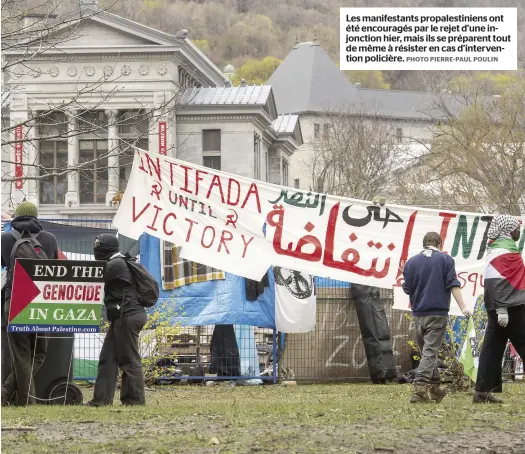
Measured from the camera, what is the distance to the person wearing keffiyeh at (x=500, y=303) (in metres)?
11.1

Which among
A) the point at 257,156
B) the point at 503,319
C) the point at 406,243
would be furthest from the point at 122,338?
the point at 257,156

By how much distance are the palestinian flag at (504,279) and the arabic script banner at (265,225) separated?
12.5ft

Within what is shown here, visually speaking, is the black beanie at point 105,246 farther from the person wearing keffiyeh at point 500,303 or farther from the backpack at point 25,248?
the person wearing keffiyeh at point 500,303

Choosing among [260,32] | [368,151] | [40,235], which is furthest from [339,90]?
[40,235]

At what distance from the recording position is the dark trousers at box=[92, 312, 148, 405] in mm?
11523

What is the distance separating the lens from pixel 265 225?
15133 mm

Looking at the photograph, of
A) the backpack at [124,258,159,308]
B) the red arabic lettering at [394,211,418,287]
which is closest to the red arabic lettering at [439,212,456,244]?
the red arabic lettering at [394,211,418,287]

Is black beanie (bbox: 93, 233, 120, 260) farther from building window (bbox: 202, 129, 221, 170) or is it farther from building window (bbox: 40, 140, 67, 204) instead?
building window (bbox: 202, 129, 221, 170)

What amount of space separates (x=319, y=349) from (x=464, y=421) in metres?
8.25

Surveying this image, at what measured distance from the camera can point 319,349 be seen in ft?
57.0

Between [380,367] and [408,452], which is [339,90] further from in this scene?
[408,452]

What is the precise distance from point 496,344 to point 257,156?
68.2m

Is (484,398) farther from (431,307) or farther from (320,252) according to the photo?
(320,252)

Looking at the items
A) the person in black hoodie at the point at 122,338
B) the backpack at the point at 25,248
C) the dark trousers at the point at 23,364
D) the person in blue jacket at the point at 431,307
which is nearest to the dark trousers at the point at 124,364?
the person in black hoodie at the point at 122,338
